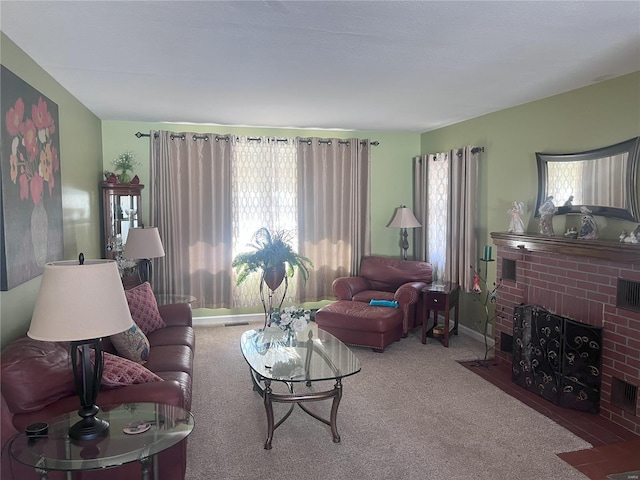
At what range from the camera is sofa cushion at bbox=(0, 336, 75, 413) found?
86.0 inches

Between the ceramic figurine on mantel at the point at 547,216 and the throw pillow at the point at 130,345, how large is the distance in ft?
11.2

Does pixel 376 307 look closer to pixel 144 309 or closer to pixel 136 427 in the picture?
pixel 144 309

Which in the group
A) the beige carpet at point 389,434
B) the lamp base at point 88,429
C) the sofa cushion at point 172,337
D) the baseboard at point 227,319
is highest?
the lamp base at point 88,429

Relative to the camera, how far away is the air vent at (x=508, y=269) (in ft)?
14.7

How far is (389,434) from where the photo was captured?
3.20m

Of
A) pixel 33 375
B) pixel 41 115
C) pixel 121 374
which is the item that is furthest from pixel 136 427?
pixel 41 115

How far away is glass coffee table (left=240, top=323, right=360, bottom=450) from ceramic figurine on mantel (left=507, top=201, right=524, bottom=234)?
6.77 feet

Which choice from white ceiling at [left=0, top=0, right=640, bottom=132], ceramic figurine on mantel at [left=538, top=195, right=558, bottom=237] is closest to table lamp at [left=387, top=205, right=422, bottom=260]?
white ceiling at [left=0, top=0, right=640, bottom=132]

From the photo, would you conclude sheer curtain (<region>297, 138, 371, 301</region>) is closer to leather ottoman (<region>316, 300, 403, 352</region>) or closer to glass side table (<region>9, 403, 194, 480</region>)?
leather ottoman (<region>316, 300, 403, 352</region>)

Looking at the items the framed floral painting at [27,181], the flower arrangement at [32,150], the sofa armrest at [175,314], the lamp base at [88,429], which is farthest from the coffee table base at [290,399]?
the flower arrangement at [32,150]

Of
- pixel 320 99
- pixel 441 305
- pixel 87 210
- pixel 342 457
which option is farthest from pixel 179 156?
pixel 342 457

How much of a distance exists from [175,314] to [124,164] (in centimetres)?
196

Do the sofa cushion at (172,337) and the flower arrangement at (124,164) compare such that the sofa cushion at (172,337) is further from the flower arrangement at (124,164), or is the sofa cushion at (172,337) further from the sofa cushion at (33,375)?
the flower arrangement at (124,164)

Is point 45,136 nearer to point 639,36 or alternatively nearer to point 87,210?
point 87,210
